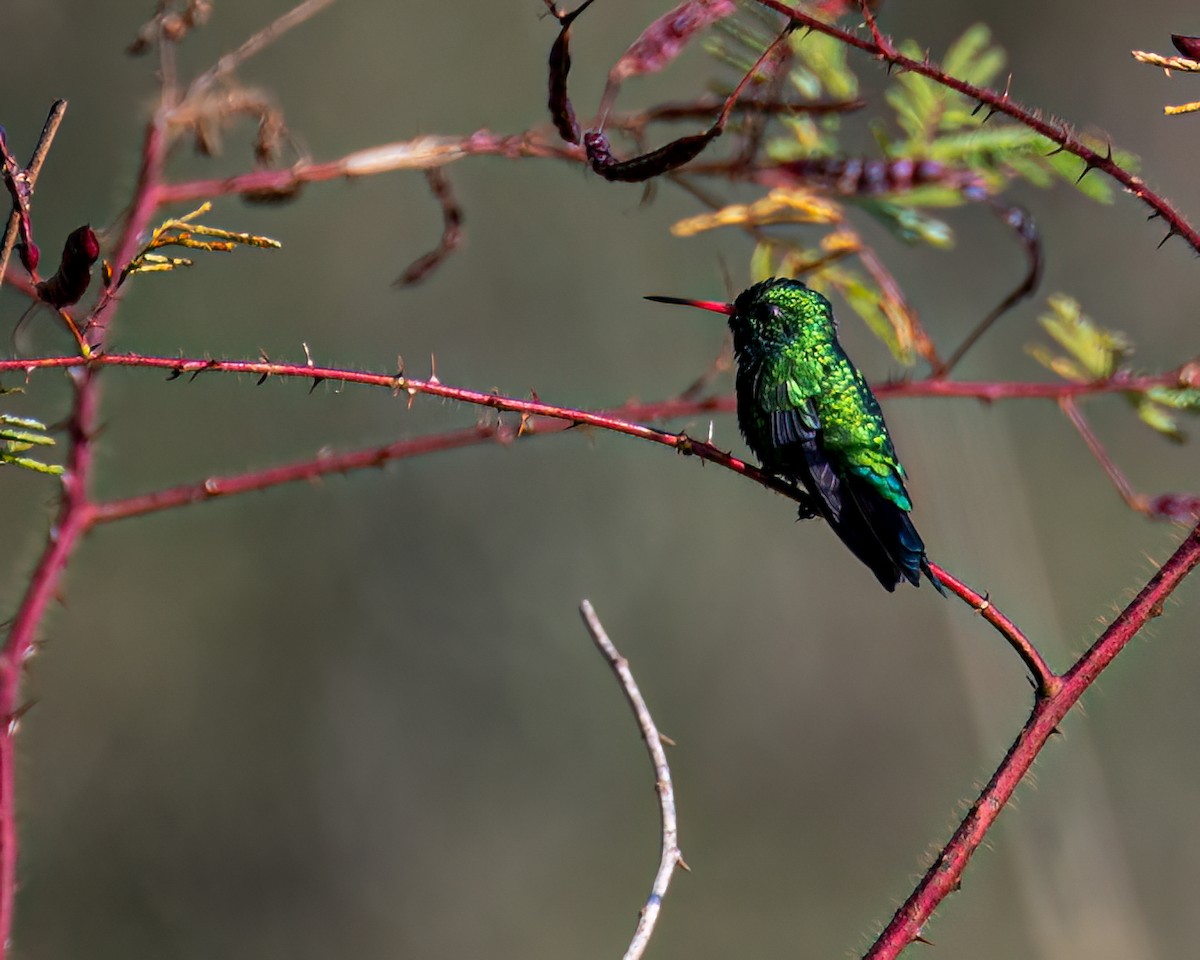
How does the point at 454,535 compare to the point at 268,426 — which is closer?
the point at 268,426

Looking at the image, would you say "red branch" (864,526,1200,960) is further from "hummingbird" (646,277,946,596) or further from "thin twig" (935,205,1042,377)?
"hummingbird" (646,277,946,596)

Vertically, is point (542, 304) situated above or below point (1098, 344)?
below

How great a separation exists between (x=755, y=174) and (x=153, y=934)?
437 cm

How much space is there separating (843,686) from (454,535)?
6.89 ft

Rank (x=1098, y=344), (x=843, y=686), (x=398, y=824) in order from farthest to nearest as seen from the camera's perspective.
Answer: (x=843, y=686) → (x=398, y=824) → (x=1098, y=344)

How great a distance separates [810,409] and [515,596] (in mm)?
3897

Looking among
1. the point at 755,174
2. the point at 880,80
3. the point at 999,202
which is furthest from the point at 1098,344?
the point at 880,80

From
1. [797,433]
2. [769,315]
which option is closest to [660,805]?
[797,433]

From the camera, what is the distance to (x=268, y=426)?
209 inches

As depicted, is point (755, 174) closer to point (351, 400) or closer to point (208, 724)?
point (351, 400)

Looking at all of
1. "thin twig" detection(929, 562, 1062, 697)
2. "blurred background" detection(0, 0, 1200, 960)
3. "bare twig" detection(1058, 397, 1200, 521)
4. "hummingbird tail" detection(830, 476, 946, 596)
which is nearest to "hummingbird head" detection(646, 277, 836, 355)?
"hummingbird tail" detection(830, 476, 946, 596)

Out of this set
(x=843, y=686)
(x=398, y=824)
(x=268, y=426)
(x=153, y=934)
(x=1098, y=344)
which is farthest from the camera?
(x=843, y=686)

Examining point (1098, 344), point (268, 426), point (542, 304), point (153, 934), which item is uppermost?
point (1098, 344)

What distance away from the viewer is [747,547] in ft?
20.5
